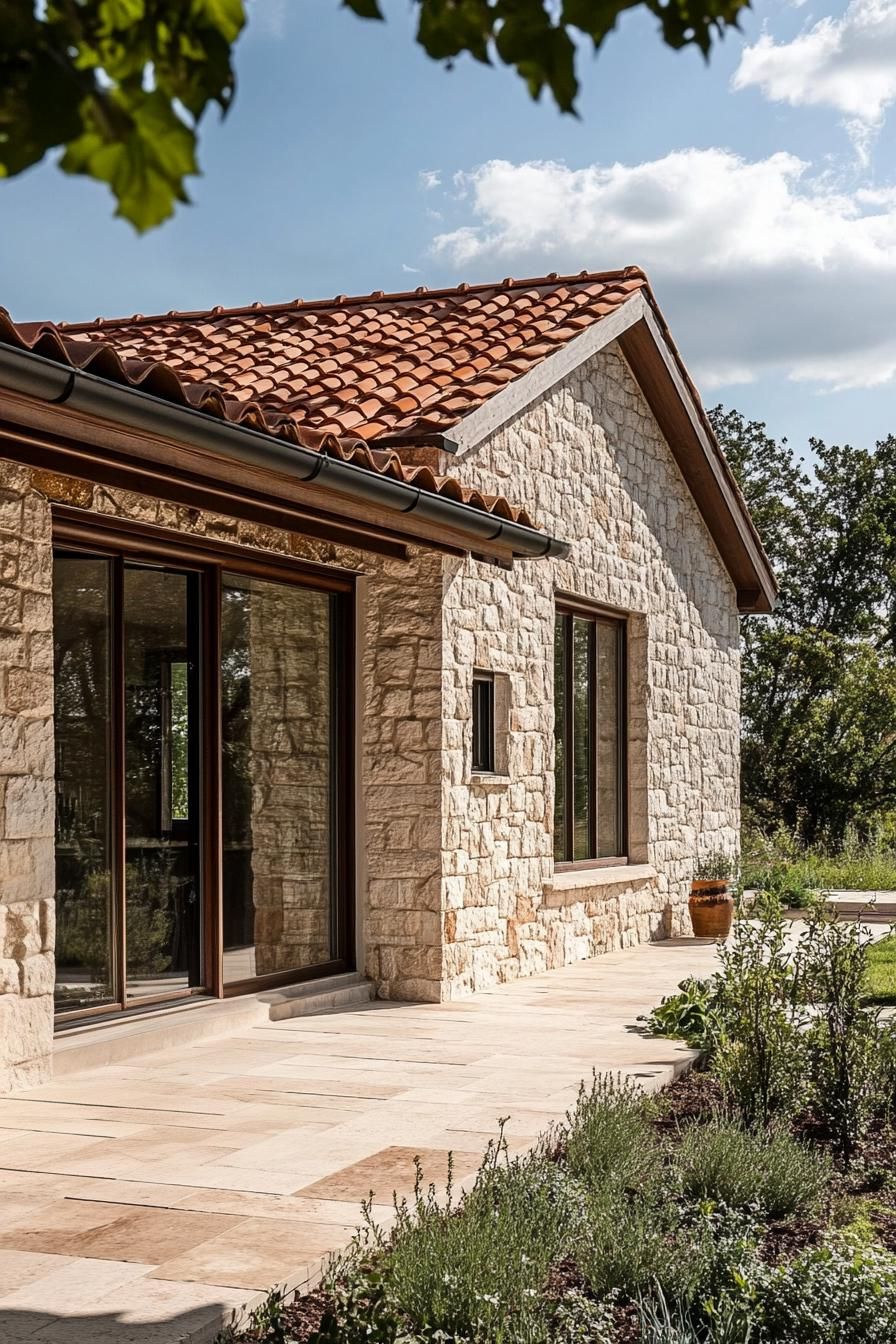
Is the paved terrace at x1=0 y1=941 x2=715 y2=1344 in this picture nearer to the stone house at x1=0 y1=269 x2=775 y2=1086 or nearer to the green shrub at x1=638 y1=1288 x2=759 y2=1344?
the stone house at x1=0 y1=269 x2=775 y2=1086

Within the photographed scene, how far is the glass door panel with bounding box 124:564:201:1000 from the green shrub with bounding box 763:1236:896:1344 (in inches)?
163

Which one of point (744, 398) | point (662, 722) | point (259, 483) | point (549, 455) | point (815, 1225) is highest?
point (744, 398)

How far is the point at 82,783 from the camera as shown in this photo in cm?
695

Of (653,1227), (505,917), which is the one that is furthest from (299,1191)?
(505,917)

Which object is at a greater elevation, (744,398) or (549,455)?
(744,398)

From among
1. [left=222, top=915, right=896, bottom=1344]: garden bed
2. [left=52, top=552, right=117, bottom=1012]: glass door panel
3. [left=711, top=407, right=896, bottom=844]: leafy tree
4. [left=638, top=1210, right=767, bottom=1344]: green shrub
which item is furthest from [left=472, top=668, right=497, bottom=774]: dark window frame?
[left=711, top=407, right=896, bottom=844]: leafy tree

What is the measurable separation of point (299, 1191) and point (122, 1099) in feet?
5.38

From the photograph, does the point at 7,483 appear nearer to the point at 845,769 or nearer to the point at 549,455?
the point at 549,455

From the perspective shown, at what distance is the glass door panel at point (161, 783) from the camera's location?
7.27 meters

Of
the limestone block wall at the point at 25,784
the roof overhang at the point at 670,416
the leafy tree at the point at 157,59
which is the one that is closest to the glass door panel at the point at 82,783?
the limestone block wall at the point at 25,784

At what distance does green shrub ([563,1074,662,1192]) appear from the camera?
4.73 meters

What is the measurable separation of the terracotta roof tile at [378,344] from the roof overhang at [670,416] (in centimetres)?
11

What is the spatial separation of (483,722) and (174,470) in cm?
391

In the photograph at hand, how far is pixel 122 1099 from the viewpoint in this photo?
20.2 feet
